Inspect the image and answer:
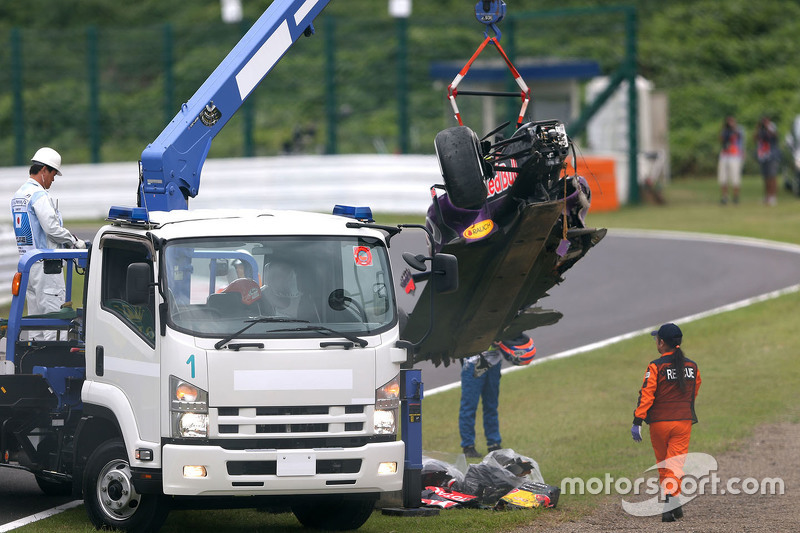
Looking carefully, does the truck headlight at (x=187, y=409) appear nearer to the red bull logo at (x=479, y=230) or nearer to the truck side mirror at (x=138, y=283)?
the truck side mirror at (x=138, y=283)

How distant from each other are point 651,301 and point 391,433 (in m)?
11.9

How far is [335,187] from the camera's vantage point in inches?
1153

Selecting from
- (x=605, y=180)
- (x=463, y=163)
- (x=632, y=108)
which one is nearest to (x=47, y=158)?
(x=463, y=163)

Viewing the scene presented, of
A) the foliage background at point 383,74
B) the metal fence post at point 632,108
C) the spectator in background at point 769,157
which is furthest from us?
the foliage background at point 383,74

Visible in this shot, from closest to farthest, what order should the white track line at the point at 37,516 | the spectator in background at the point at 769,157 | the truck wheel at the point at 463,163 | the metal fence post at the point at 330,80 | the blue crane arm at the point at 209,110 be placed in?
the truck wheel at the point at 463,163, the white track line at the point at 37,516, the blue crane arm at the point at 209,110, the spectator in background at the point at 769,157, the metal fence post at the point at 330,80

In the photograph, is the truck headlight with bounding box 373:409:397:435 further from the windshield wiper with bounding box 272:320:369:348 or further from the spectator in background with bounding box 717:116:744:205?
the spectator in background with bounding box 717:116:744:205

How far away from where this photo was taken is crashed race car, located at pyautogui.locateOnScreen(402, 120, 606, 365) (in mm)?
9547

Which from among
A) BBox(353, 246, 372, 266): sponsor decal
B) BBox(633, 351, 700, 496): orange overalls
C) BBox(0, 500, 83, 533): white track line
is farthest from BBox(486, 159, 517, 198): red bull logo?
BBox(0, 500, 83, 533): white track line

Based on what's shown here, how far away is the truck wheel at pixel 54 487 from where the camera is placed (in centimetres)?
1090

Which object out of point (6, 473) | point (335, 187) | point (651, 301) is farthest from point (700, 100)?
point (6, 473)

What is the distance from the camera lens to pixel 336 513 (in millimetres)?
9562

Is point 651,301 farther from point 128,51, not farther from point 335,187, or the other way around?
point 128,51

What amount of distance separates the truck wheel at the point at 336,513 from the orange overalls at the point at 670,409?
87.1 inches

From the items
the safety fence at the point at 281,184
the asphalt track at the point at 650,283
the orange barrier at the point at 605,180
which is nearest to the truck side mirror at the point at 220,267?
the asphalt track at the point at 650,283
